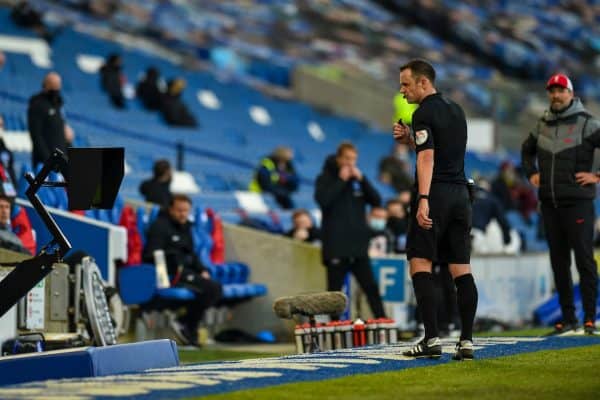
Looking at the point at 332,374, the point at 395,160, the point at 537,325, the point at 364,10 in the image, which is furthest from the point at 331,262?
the point at 364,10

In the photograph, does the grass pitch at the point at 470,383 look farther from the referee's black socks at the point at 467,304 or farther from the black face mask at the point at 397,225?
the black face mask at the point at 397,225

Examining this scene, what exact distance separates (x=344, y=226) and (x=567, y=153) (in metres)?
2.65

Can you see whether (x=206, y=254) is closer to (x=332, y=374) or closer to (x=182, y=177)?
(x=182, y=177)

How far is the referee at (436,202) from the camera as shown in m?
9.13

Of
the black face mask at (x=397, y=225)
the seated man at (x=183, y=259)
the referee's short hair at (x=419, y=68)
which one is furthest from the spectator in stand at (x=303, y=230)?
the referee's short hair at (x=419, y=68)

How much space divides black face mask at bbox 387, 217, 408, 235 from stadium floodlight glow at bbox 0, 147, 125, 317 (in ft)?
25.0

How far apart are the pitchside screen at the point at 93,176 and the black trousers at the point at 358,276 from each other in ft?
17.9

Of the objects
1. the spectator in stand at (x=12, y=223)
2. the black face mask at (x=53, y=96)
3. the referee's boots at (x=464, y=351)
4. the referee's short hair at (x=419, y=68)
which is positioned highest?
the black face mask at (x=53, y=96)

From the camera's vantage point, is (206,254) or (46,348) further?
(206,254)

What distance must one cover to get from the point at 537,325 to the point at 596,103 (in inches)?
445

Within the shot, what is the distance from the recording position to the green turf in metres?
7.36

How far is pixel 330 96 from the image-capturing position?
91.1 feet

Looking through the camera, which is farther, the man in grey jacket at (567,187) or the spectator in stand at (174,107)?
the spectator in stand at (174,107)

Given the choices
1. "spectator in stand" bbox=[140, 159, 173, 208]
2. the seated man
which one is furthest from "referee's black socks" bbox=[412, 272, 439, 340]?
"spectator in stand" bbox=[140, 159, 173, 208]
